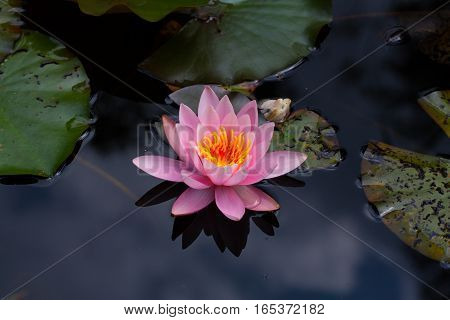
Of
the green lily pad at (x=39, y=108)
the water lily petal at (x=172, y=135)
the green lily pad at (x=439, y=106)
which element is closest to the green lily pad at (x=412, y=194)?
the green lily pad at (x=439, y=106)

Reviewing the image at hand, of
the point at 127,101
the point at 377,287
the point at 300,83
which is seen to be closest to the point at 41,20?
the point at 127,101

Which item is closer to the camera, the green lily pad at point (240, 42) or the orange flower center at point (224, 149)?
the orange flower center at point (224, 149)

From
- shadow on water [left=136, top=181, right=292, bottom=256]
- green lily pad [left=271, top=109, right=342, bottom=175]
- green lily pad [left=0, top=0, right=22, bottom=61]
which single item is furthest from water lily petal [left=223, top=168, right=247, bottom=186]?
green lily pad [left=0, top=0, right=22, bottom=61]

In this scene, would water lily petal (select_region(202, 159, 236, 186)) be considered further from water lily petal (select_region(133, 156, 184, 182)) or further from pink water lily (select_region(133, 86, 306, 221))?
water lily petal (select_region(133, 156, 184, 182))

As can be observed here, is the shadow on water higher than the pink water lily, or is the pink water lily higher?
the pink water lily

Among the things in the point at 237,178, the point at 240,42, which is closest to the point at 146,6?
the point at 240,42

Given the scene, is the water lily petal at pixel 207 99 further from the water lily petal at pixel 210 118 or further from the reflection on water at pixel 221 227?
the reflection on water at pixel 221 227

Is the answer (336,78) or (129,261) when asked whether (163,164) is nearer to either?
(129,261)
